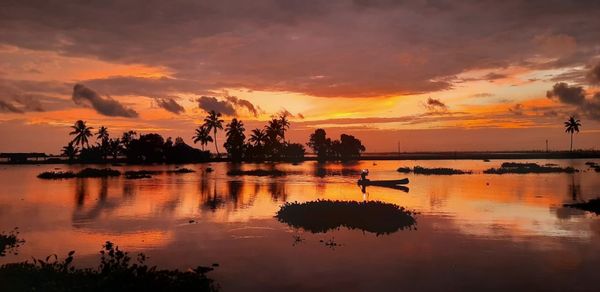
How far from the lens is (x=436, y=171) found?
341ft

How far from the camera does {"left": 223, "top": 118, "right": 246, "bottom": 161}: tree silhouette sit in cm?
16338

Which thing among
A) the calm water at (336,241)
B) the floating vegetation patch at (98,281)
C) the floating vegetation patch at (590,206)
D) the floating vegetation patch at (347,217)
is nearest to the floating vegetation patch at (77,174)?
the calm water at (336,241)

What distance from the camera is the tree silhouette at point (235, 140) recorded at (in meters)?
163

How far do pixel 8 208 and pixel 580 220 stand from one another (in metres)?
50.8

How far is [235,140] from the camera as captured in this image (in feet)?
540

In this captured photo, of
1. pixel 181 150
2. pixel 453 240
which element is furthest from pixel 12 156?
pixel 453 240

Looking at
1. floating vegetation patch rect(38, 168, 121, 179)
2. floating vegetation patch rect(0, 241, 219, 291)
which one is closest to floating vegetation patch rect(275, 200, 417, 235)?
floating vegetation patch rect(0, 241, 219, 291)

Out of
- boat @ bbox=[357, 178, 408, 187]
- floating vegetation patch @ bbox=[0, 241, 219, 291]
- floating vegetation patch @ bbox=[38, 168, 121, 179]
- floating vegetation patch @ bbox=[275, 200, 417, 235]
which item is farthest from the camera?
floating vegetation patch @ bbox=[38, 168, 121, 179]

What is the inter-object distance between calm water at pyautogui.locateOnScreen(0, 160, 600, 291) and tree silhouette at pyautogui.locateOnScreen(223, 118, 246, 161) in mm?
110748

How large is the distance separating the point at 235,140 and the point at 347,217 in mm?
132039

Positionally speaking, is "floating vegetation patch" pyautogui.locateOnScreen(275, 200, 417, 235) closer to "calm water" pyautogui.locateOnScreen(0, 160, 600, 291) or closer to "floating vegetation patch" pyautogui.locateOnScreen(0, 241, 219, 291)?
"calm water" pyautogui.locateOnScreen(0, 160, 600, 291)

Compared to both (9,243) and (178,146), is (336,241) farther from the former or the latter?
(178,146)

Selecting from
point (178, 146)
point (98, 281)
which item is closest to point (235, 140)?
point (178, 146)

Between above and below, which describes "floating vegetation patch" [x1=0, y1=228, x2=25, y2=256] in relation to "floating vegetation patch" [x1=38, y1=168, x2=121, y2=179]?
below
